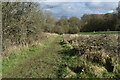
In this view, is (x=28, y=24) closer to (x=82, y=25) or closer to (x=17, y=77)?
(x=17, y=77)

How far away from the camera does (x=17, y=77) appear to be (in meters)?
5.93

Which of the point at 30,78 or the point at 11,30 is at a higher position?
the point at 11,30

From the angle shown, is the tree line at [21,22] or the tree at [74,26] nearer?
the tree line at [21,22]

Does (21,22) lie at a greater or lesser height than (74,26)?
greater

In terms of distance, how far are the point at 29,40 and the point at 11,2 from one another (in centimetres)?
654

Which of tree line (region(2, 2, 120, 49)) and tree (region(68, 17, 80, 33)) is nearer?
tree line (region(2, 2, 120, 49))

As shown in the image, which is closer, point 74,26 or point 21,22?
point 21,22

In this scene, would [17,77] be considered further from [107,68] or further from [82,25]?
[82,25]

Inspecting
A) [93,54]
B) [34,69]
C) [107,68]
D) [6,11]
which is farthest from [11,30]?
[107,68]

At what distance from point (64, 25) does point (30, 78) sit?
2182 inches

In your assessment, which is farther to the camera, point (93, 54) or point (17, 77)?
point (93, 54)

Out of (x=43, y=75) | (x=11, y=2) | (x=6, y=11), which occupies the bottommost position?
(x=43, y=75)

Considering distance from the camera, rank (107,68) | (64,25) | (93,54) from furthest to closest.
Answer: (64,25) < (93,54) < (107,68)

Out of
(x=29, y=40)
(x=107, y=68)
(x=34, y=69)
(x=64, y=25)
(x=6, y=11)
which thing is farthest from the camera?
(x=64, y=25)
